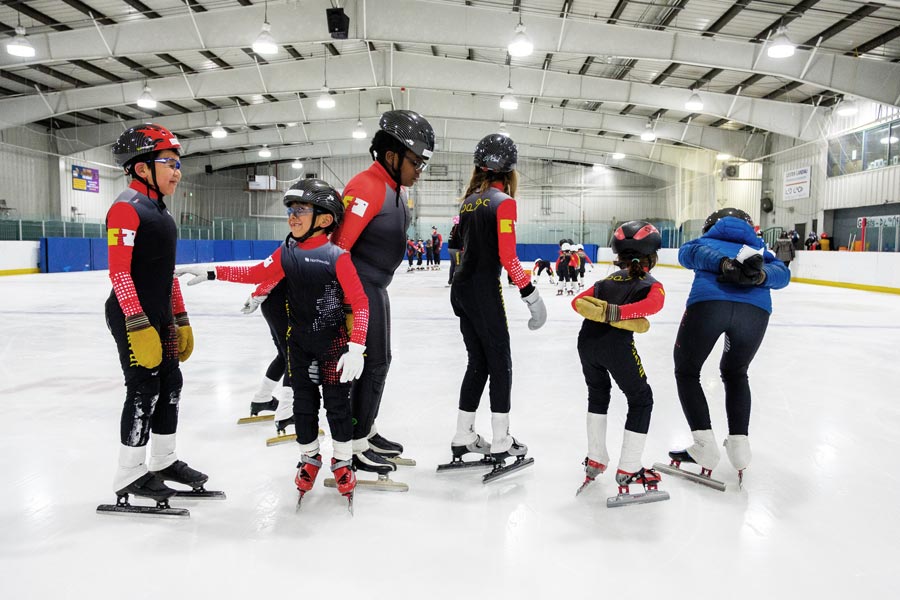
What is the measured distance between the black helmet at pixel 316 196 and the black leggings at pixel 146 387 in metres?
0.76

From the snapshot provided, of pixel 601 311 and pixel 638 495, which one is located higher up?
pixel 601 311

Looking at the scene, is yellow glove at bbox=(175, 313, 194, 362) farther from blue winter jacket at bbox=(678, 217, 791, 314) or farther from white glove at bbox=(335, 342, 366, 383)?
blue winter jacket at bbox=(678, 217, 791, 314)

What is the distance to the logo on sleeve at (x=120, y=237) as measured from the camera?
88.7 inches

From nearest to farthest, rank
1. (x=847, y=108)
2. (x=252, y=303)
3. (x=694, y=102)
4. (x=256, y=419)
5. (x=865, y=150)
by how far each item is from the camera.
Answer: (x=252, y=303)
(x=256, y=419)
(x=694, y=102)
(x=847, y=108)
(x=865, y=150)

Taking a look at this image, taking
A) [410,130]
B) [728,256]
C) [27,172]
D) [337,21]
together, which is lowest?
[728,256]

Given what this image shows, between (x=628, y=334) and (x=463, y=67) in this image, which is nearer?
(x=628, y=334)

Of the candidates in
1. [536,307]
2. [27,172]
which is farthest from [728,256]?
[27,172]

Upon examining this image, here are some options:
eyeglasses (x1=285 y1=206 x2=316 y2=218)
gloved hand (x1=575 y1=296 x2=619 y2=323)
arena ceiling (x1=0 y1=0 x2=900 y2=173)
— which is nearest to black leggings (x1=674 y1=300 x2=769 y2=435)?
gloved hand (x1=575 y1=296 x2=619 y2=323)

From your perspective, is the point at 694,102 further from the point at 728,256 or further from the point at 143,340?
the point at 143,340

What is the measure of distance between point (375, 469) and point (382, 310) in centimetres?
76

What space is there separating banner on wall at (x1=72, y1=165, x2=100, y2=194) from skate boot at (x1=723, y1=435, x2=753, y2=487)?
95.7 ft

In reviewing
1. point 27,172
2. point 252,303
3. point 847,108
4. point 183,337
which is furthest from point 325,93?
point 183,337

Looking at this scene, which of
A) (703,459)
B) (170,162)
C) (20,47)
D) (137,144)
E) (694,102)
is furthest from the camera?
(694,102)

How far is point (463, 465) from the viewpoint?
2.98 m
